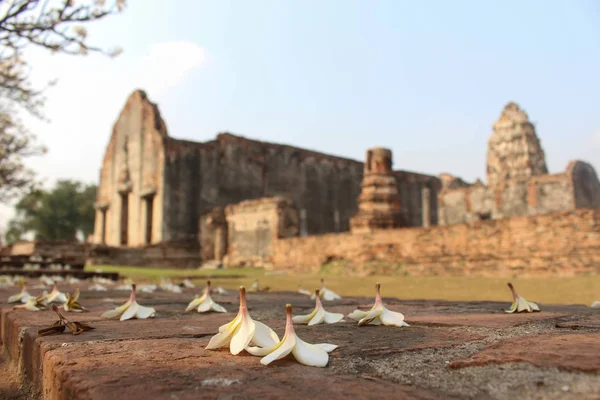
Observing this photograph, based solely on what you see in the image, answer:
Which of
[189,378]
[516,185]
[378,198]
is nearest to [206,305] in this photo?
[189,378]

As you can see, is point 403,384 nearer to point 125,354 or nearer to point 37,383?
point 125,354

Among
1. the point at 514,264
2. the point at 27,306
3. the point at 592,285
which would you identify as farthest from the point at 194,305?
the point at 514,264

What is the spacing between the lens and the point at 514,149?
25156 millimetres

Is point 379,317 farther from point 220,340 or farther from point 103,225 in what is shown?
point 103,225

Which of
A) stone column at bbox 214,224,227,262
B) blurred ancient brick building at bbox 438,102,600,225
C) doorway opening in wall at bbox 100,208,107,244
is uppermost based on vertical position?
blurred ancient brick building at bbox 438,102,600,225

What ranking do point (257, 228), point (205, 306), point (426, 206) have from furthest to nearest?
point (426, 206) → point (257, 228) → point (205, 306)

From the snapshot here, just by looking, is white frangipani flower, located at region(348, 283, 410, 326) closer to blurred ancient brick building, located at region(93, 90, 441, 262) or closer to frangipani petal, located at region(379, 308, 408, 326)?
frangipani petal, located at region(379, 308, 408, 326)

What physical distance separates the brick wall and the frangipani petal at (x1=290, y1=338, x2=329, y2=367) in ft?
26.6

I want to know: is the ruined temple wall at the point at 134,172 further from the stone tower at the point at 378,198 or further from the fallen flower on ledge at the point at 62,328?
the fallen flower on ledge at the point at 62,328

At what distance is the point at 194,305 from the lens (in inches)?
104

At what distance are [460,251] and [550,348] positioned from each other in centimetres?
886

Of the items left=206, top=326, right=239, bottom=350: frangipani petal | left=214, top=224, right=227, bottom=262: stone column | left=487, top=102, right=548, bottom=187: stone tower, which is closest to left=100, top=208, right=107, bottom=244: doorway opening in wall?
left=214, top=224, right=227, bottom=262: stone column

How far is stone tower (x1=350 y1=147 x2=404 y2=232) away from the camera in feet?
41.8

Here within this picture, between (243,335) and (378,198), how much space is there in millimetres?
12294
